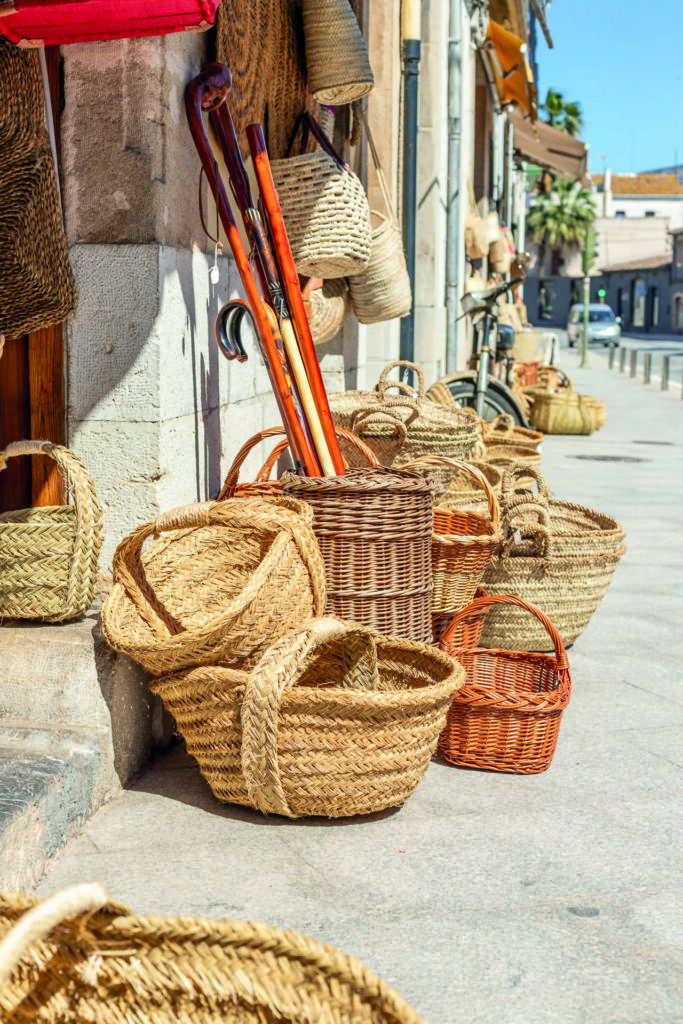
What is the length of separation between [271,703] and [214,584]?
25.5 inches

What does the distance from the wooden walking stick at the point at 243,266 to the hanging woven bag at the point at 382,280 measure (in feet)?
6.59

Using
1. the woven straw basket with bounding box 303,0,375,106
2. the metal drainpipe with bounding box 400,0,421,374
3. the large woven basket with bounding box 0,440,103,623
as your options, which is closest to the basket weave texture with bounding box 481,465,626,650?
the large woven basket with bounding box 0,440,103,623

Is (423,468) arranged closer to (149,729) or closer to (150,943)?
(149,729)

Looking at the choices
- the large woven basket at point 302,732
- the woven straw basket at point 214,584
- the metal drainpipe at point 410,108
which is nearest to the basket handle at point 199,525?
the woven straw basket at point 214,584

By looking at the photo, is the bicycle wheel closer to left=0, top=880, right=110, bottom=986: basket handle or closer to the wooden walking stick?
the wooden walking stick

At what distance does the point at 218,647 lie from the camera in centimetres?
288

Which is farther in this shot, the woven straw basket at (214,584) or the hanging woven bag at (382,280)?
the hanging woven bag at (382,280)

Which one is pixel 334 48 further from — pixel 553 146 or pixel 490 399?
pixel 553 146

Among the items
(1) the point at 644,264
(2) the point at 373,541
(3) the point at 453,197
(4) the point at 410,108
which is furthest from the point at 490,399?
(1) the point at 644,264

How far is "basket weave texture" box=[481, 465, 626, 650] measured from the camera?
4.28m

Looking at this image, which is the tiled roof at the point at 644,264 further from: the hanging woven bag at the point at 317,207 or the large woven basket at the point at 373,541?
the large woven basket at the point at 373,541

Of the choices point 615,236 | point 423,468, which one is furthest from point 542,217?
point 423,468

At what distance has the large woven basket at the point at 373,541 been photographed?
11.0 ft

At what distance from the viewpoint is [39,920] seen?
1.47m
